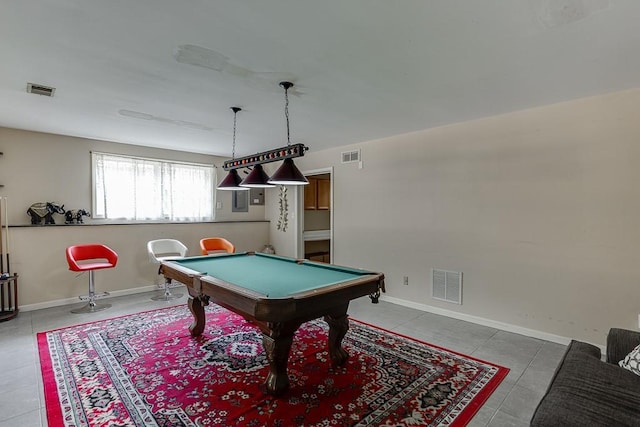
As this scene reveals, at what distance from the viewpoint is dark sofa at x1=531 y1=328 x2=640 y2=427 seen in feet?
4.37

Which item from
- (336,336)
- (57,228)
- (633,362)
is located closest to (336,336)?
(336,336)

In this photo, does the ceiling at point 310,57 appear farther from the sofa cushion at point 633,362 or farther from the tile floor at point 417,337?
the tile floor at point 417,337

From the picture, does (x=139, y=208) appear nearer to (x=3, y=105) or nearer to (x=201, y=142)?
(x=201, y=142)

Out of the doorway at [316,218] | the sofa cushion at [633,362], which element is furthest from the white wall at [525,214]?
the doorway at [316,218]

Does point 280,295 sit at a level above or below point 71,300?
above

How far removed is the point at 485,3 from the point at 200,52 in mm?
1779

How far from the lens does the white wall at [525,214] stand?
114 inches

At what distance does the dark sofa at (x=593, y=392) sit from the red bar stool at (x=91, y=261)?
478 cm

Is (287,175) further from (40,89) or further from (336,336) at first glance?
(40,89)

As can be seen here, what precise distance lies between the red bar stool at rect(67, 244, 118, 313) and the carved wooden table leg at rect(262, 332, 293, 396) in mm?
3149

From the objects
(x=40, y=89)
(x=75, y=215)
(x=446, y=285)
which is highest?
(x=40, y=89)

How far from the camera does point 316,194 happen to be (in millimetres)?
6711

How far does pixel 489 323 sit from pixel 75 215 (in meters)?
5.77

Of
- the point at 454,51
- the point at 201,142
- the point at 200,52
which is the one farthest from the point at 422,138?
the point at 201,142
